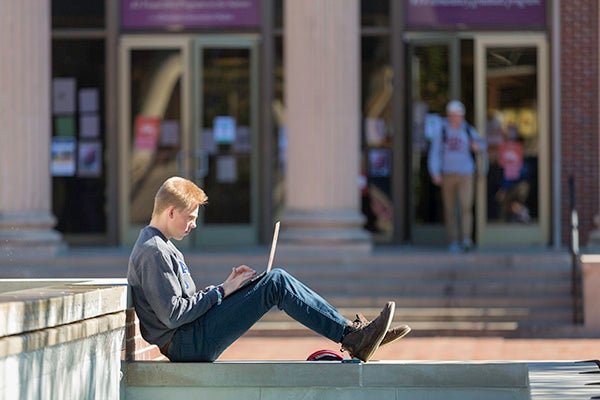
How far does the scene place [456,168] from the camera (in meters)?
17.6

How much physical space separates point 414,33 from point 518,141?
6.88ft

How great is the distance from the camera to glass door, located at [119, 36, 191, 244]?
63.7 ft

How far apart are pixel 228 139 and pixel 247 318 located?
1177 cm

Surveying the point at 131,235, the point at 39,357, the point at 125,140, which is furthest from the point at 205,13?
the point at 39,357

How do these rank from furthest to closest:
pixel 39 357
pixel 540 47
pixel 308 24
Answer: pixel 540 47
pixel 308 24
pixel 39 357

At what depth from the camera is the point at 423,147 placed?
19422mm

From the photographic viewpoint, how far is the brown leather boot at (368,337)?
25.5 feet

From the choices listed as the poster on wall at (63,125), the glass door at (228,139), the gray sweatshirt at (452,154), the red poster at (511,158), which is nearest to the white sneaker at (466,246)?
the gray sweatshirt at (452,154)

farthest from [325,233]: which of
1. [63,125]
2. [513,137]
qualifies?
[63,125]

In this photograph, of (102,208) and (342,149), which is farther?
(102,208)

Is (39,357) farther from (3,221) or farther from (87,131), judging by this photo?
(87,131)

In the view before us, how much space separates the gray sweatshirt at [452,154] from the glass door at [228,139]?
9.94 feet

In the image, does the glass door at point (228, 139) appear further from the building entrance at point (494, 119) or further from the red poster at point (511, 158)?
the red poster at point (511, 158)

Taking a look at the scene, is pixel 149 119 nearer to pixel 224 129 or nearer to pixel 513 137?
pixel 224 129
